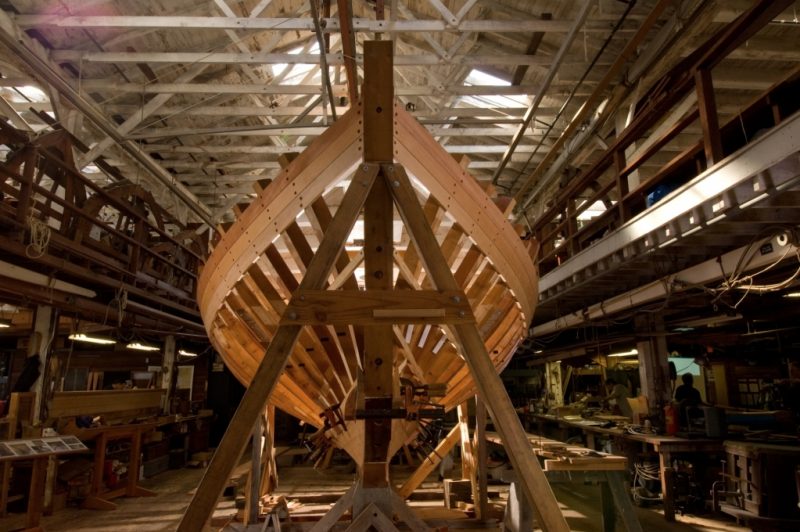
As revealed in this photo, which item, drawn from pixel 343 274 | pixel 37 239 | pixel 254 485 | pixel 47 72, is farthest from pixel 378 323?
pixel 47 72

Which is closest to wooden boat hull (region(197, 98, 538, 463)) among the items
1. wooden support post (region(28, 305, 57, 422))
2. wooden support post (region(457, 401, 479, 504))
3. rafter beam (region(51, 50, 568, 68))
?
wooden support post (region(457, 401, 479, 504))

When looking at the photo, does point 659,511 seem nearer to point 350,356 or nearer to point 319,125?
point 350,356

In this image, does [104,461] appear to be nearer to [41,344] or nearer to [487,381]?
[41,344]

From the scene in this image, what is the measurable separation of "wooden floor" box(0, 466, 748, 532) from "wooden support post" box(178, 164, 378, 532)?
2.71m

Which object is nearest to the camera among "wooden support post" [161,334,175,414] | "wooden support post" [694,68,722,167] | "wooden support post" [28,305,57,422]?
"wooden support post" [694,68,722,167]

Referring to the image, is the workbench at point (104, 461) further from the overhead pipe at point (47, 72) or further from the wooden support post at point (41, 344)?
the overhead pipe at point (47, 72)

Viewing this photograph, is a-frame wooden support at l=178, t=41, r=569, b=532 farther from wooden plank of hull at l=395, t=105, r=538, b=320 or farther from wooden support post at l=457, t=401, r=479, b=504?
wooden support post at l=457, t=401, r=479, b=504

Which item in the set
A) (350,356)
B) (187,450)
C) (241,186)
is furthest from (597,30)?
(187,450)

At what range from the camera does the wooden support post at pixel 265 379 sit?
1.50 meters

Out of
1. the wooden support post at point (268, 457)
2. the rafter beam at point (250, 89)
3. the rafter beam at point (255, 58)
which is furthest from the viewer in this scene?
the rafter beam at point (250, 89)

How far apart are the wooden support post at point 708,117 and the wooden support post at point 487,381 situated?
265 cm

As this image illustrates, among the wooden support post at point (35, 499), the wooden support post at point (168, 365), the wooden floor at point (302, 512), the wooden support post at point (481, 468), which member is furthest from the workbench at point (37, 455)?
the wooden support post at point (168, 365)

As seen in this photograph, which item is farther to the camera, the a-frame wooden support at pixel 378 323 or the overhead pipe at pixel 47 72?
the overhead pipe at pixel 47 72

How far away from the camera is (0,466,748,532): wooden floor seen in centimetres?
479
